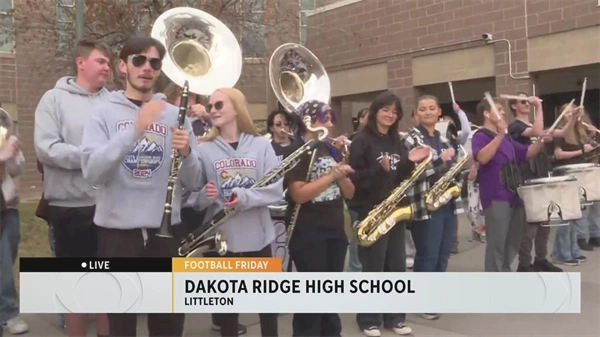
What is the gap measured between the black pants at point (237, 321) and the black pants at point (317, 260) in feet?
0.42


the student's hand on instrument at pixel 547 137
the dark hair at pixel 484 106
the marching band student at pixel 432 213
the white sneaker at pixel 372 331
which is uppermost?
the dark hair at pixel 484 106

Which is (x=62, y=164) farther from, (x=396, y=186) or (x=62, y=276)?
(x=396, y=186)

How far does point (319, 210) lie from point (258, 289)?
53 centimetres

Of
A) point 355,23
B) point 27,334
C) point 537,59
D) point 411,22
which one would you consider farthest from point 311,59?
point 27,334

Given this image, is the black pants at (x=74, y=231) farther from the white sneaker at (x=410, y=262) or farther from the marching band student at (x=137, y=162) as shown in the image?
the white sneaker at (x=410, y=262)

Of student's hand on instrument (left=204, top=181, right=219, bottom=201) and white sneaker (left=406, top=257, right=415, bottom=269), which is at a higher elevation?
student's hand on instrument (left=204, top=181, right=219, bottom=201)

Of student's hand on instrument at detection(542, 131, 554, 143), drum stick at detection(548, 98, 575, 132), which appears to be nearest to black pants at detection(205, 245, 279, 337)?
drum stick at detection(548, 98, 575, 132)

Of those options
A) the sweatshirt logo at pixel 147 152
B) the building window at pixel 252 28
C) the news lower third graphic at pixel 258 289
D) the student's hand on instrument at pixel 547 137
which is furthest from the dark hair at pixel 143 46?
the student's hand on instrument at pixel 547 137

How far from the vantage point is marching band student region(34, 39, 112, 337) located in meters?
2.12

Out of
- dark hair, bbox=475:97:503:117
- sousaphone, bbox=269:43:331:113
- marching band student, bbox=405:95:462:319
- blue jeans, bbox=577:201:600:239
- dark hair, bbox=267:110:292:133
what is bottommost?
blue jeans, bbox=577:201:600:239

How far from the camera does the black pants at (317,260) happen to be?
8.14 ft

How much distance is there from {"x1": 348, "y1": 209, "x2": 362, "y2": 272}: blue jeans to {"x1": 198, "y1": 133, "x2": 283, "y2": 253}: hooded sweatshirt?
0.47 metres

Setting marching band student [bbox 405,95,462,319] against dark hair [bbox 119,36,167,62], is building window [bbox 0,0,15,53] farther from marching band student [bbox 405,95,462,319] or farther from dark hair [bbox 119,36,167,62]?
marching band student [bbox 405,95,462,319]

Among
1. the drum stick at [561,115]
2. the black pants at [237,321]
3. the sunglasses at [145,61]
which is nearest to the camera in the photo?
the sunglasses at [145,61]
